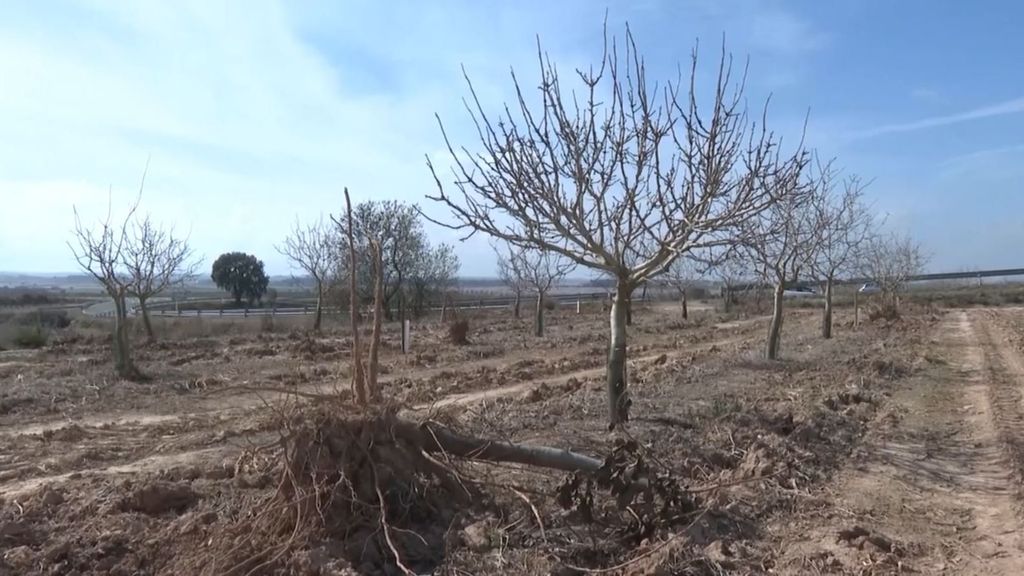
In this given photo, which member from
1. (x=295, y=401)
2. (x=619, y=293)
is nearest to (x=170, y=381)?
(x=619, y=293)

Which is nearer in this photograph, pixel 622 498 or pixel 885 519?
pixel 622 498

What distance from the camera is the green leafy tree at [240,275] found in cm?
5472

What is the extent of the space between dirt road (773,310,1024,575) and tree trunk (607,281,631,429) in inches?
88.7

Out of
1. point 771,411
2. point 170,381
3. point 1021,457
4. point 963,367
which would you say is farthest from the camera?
point 963,367

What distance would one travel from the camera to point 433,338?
79.6ft

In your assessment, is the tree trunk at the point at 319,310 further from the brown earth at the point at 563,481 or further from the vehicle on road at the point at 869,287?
the vehicle on road at the point at 869,287

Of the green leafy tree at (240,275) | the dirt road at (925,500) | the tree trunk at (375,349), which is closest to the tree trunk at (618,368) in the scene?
the dirt road at (925,500)

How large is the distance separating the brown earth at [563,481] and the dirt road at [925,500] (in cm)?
2

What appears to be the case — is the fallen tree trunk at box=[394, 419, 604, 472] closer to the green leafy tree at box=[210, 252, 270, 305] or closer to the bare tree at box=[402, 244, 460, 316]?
the bare tree at box=[402, 244, 460, 316]

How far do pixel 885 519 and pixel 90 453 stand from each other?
290 inches

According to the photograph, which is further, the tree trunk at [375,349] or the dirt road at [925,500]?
the tree trunk at [375,349]

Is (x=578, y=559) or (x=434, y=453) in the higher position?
(x=434, y=453)

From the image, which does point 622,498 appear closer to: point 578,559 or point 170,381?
point 578,559

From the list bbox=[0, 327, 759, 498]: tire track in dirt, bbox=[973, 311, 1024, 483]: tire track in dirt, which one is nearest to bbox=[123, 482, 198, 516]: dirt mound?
bbox=[0, 327, 759, 498]: tire track in dirt
